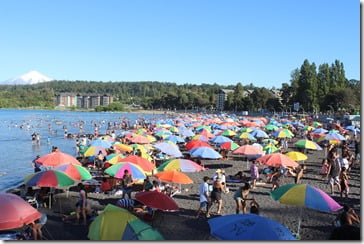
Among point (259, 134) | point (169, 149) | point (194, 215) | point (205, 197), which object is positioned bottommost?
point (194, 215)

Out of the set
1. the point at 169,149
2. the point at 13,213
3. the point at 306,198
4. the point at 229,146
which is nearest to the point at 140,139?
the point at 169,149

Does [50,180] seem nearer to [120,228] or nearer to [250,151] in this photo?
[120,228]

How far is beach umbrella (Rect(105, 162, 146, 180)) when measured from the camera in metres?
11.7

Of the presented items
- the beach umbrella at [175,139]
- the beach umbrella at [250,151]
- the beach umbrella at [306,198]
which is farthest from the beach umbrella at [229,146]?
the beach umbrella at [306,198]

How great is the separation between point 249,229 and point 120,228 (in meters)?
2.09

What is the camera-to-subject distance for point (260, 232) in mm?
5480

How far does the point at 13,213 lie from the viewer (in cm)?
692

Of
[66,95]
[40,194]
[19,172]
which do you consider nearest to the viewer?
[40,194]

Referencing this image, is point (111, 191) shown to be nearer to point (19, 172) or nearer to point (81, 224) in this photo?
point (81, 224)

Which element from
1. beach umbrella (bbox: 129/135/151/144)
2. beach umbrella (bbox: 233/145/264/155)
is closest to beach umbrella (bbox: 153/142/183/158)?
beach umbrella (bbox: 233/145/264/155)

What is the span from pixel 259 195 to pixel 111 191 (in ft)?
15.6

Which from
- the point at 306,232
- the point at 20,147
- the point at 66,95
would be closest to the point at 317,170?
the point at 306,232

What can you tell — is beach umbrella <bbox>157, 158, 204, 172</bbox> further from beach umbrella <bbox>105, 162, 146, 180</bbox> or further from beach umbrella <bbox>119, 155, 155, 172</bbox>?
beach umbrella <bbox>105, 162, 146, 180</bbox>

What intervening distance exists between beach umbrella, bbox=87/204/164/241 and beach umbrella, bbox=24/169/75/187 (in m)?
3.71
